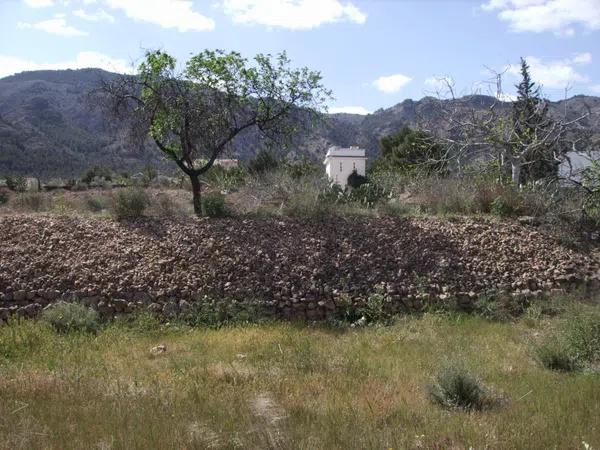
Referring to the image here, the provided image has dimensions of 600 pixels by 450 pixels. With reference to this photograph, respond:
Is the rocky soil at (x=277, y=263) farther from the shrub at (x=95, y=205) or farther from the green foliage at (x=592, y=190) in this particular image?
the shrub at (x=95, y=205)

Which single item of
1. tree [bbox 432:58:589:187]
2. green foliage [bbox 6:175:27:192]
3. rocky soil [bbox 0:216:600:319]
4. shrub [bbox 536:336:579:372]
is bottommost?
shrub [bbox 536:336:579:372]

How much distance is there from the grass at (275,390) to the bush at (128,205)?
12.4 ft

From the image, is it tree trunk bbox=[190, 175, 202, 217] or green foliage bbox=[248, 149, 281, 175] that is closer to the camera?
tree trunk bbox=[190, 175, 202, 217]

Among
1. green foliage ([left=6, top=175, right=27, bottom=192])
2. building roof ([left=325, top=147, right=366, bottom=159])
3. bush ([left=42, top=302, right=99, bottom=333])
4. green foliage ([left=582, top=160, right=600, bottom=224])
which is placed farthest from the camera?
building roof ([left=325, top=147, right=366, bottom=159])

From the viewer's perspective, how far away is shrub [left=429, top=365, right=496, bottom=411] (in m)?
5.40

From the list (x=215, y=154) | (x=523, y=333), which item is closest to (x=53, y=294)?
(x=215, y=154)

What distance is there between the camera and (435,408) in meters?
5.29

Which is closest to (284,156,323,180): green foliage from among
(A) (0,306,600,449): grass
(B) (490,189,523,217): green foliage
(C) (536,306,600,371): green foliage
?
(B) (490,189,523,217): green foliage

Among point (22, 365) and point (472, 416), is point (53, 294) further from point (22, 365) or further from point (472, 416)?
point (472, 416)

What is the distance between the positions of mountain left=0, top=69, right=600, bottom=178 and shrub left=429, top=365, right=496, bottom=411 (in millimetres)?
9477

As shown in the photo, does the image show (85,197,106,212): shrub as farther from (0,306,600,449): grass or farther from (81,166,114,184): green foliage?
(81,166,114,184): green foliage

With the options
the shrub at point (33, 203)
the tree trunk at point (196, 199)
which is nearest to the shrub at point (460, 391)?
the tree trunk at point (196, 199)

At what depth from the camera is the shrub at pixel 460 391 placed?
17.7ft

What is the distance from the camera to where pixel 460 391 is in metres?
5.46
